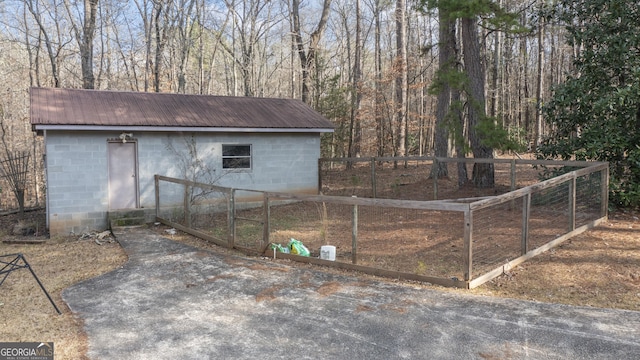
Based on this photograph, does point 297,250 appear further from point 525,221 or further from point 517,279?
point 525,221

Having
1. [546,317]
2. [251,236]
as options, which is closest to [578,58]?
[546,317]

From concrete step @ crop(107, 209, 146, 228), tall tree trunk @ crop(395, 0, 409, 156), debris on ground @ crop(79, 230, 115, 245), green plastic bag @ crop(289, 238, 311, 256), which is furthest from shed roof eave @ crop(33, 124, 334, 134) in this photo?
tall tree trunk @ crop(395, 0, 409, 156)

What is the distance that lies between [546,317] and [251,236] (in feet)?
18.3

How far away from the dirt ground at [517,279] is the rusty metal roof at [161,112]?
2.90 meters

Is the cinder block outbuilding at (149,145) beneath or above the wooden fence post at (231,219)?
above

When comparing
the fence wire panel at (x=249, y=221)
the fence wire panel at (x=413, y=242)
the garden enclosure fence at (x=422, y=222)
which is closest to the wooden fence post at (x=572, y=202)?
the garden enclosure fence at (x=422, y=222)

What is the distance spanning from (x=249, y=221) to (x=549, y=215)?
594cm

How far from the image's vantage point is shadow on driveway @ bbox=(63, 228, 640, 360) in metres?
3.70

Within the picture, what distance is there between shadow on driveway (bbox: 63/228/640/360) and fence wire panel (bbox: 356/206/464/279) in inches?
39.5

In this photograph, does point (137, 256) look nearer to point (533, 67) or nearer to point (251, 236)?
point (251, 236)

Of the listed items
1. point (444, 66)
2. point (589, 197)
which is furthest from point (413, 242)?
point (444, 66)

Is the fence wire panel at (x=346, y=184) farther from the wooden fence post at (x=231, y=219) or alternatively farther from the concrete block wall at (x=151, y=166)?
the wooden fence post at (x=231, y=219)

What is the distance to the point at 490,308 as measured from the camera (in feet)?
15.0

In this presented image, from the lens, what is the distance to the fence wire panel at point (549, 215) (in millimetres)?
7086
